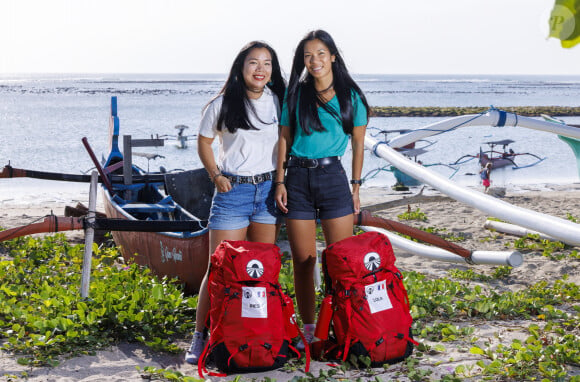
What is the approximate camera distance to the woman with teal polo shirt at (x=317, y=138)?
3.16 metres

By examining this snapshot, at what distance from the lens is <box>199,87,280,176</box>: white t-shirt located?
10.6ft

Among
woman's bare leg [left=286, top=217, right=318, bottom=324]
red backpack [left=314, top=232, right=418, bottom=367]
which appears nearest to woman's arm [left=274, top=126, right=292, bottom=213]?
woman's bare leg [left=286, top=217, right=318, bottom=324]

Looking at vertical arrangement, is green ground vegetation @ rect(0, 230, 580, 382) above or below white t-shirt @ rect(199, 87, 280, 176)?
below

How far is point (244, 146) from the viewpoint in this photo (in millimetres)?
3232

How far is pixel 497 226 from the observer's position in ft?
25.6

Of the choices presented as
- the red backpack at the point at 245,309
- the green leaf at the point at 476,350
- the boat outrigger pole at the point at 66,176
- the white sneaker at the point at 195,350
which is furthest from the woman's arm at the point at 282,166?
the boat outrigger pole at the point at 66,176

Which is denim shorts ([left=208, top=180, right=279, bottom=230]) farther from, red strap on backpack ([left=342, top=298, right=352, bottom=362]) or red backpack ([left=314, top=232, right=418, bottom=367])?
red strap on backpack ([left=342, top=298, right=352, bottom=362])

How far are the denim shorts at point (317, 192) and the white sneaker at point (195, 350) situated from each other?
0.91m

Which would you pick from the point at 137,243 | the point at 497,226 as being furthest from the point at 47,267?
the point at 497,226

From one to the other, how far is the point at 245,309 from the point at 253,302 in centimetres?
6

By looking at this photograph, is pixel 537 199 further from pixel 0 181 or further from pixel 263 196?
pixel 0 181

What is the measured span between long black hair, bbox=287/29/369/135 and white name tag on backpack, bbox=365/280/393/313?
866mm

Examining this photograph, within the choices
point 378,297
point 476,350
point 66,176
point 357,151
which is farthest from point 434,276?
point 66,176

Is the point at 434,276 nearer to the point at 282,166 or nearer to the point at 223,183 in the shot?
the point at 282,166
